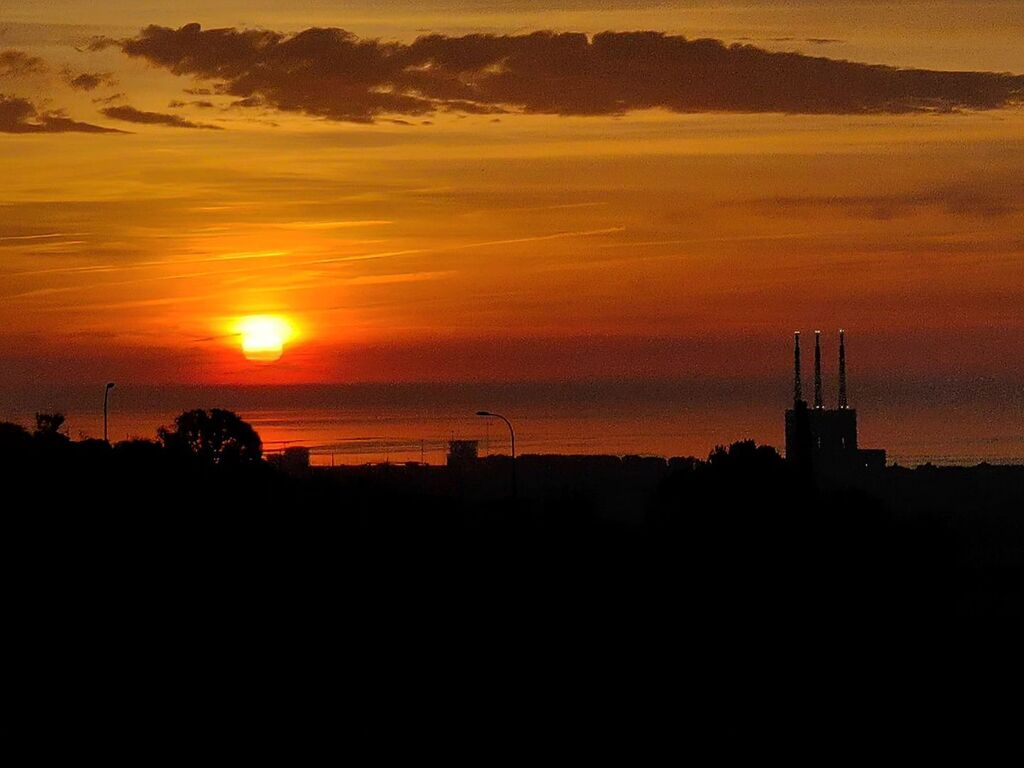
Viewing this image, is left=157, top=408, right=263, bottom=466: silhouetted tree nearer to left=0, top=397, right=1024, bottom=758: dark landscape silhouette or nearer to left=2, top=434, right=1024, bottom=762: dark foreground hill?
left=0, top=397, right=1024, bottom=758: dark landscape silhouette

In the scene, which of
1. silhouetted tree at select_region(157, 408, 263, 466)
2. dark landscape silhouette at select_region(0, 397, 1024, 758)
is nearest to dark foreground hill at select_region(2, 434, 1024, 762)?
dark landscape silhouette at select_region(0, 397, 1024, 758)

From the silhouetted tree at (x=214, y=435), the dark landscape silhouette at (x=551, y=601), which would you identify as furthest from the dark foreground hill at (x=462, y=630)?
the silhouetted tree at (x=214, y=435)

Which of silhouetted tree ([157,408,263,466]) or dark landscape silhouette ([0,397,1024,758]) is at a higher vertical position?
silhouetted tree ([157,408,263,466])

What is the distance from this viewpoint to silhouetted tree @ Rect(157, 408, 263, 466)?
11575cm

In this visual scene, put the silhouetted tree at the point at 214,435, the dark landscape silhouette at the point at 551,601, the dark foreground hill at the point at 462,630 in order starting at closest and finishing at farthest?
the dark foreground hill at the point at 462,630
the dark landscape silhouette at the point at 551,601
the silhouetted tree at the point at 214,435

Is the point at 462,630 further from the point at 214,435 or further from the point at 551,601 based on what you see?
the point at 214,435

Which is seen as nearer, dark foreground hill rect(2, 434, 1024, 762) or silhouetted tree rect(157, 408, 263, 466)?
dark foreground hill rect(2, 434, 1024, 762)

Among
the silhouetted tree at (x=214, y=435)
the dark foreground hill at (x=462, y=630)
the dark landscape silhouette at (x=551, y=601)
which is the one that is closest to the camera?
the dark foreground hill at (x=462, y=630)

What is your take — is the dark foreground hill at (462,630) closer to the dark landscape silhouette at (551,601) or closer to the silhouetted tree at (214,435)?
the dark landscape silhouette at (551,601)

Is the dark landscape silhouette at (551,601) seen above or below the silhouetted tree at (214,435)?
below

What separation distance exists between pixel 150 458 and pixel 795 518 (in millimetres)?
32501

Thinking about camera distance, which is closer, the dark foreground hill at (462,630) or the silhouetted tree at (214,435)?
the dark foreground hill at (462,630)

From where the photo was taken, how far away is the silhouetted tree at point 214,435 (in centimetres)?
11575

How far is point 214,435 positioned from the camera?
11925 cm
